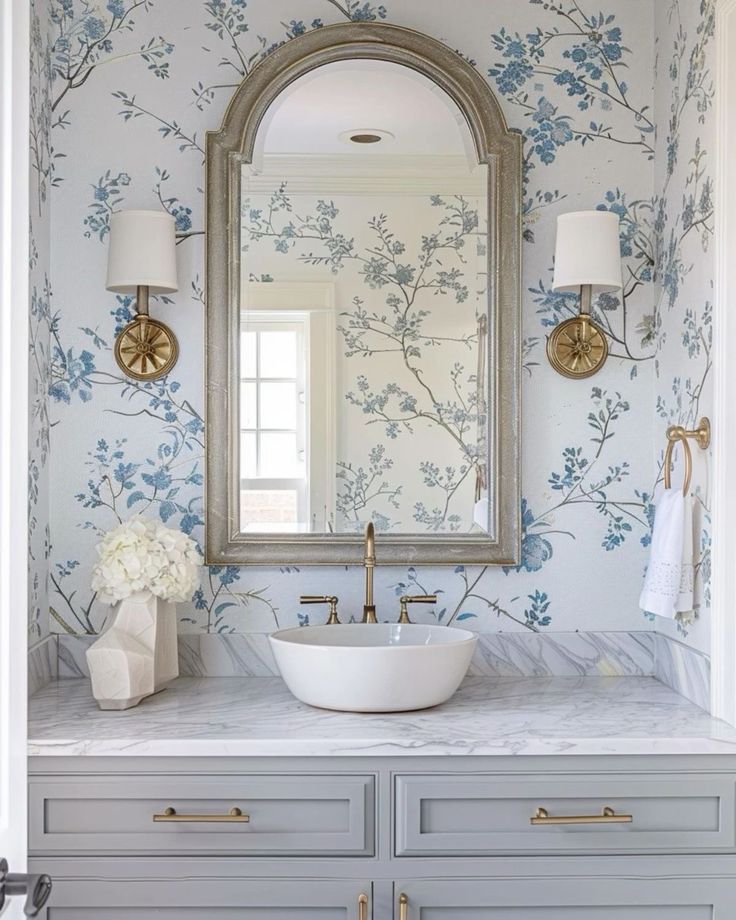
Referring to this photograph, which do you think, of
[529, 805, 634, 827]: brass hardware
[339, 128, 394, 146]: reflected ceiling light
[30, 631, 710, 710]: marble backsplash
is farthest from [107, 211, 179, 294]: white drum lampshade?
[529, 805, 634, 827]: brass hardware

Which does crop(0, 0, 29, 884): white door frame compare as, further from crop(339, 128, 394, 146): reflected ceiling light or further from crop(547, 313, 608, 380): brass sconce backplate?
crop(547, 313, 608, 380): brass sconce backplate

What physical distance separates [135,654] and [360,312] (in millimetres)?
922

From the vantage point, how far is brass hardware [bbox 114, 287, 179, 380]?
240 cm

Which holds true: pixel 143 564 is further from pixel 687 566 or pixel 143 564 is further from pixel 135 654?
pixel 687 566

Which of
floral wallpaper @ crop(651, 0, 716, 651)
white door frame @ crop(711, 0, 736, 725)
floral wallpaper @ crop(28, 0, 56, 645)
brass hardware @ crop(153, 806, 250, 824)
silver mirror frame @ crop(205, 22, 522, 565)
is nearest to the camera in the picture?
brass hardware @ crop(153, 806, 250, 824)

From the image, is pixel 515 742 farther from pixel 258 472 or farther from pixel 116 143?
pixel 116 143

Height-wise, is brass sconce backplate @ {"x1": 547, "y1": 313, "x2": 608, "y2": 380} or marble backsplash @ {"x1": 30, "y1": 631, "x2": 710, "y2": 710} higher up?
brass sconce backplate @ {"x1": 547, "y1": 313, "x2": 608, "y2": 380}

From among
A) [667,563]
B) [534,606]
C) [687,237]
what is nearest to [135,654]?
[534,606]

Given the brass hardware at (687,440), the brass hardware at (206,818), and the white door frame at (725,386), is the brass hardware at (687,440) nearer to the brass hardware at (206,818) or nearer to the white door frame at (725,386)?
the white door frame at (725,386)

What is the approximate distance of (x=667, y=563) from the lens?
6.98 feet

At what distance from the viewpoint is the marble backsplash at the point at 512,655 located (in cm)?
241

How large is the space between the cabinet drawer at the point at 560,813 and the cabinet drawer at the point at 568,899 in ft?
0.18

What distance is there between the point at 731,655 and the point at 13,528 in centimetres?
140

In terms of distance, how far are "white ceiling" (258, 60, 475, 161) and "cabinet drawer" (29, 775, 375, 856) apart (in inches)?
55.5
